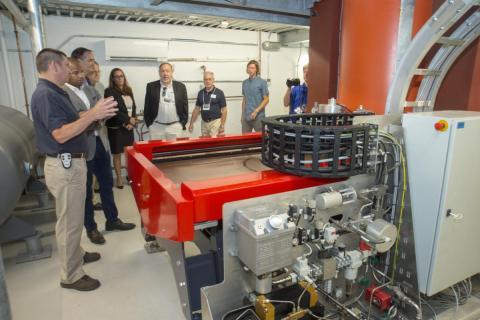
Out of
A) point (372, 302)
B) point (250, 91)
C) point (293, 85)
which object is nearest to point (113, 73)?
point (250, 91)

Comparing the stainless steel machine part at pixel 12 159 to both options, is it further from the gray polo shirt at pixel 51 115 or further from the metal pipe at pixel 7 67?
the metal pipe at pixel 7 67

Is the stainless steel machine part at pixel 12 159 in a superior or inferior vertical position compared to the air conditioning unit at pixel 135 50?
→ inferior

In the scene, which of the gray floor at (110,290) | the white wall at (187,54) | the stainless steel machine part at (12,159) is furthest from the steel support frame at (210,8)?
the white wall at (187,54)

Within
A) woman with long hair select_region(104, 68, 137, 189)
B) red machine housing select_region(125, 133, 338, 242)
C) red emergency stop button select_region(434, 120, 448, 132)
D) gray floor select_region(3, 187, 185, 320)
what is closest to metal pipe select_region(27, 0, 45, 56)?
woman with long hair select_region(104, 68, 137, 189)

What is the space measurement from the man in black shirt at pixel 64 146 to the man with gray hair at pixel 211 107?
264 cm

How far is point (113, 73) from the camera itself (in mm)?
4164

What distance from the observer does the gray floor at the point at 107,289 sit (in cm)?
194

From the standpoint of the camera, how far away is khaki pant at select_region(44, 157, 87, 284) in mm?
1981

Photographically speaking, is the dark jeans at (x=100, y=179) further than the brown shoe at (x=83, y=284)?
Yes

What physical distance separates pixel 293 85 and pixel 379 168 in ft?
8.97

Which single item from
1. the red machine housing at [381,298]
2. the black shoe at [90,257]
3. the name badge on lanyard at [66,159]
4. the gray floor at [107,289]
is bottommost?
the gray floor at [107,289]

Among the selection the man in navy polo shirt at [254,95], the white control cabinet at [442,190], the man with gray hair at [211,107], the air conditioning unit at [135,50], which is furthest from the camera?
the man in navy polo shirt at [254,95]

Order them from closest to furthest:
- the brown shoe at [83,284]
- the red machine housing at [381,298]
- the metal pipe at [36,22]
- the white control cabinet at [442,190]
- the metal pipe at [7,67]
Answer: the white control cabinet at [442,190]
the red machine housing at [381,298]
the brown shoe at [83,284]
the metal pipe at [36,22]
the metal pipe at [7,67]

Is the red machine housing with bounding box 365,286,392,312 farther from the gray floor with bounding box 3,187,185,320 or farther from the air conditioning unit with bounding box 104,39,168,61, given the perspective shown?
the air conditioning unit with bounding box 104,39,168,61
